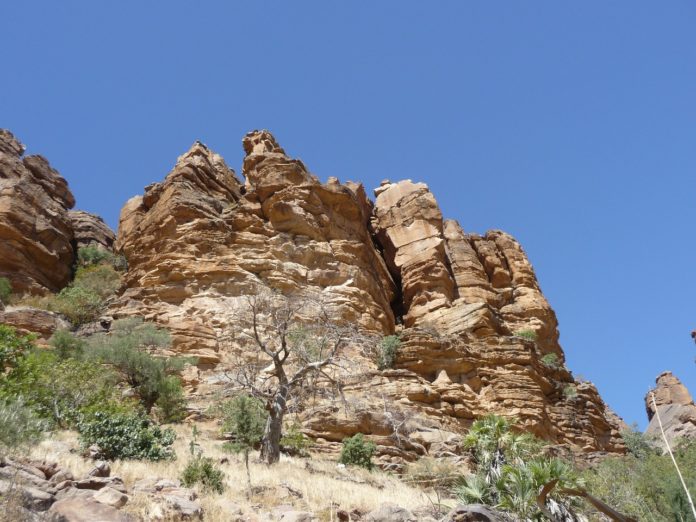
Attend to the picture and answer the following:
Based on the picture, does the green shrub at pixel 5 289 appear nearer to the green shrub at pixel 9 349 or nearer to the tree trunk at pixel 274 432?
the green shrub at pixel 9 349

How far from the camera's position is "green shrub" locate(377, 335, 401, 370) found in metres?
31.5

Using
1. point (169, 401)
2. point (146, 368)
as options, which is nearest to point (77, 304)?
point (146, 368)

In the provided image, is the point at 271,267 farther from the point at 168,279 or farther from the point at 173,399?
the point at 173,399

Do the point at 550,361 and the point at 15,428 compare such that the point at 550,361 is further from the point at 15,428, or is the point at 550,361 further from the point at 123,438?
the point at 15,428

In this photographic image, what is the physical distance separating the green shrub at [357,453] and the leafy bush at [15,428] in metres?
12.2

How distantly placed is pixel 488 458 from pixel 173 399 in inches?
519

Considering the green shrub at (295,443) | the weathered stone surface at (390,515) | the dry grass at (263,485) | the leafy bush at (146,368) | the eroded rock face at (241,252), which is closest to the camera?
the weathered stone surface at (390,515)

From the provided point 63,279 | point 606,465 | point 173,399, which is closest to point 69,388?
point 173,399

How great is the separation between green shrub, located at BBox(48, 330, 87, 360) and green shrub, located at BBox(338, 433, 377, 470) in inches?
489

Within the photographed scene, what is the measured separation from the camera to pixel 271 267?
34.1 m

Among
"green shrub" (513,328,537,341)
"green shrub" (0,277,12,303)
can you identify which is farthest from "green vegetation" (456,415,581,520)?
"green shrub" (0,277,12,303)

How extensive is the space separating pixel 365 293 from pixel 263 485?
25010mm

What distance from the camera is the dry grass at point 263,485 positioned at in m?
9.73

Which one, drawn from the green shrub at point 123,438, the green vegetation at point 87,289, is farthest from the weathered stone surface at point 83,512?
the green vegetation at point 87,289
